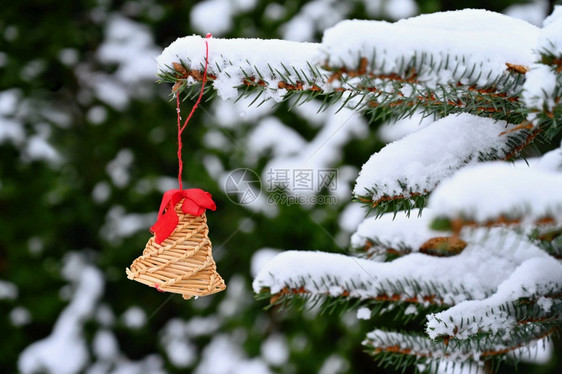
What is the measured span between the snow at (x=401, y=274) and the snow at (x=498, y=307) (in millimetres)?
61

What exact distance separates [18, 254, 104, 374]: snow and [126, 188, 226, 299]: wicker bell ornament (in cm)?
125

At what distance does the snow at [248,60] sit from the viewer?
574mm

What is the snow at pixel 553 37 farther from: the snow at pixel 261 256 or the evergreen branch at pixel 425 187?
the snow at pixel 261 256

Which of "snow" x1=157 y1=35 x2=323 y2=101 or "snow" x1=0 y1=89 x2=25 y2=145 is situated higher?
"snow" x1=157 y1=35 x2=323 y2=101

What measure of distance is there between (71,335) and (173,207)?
1355 mm

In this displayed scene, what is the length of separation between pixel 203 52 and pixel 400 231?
0.45 meters

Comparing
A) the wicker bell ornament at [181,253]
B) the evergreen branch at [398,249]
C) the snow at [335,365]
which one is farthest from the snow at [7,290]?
the evergreen branch at [398,249]

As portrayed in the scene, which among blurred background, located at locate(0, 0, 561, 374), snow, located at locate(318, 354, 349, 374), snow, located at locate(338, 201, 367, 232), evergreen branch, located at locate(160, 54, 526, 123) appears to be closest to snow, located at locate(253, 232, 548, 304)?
evergreen branch, located at locate(160, 54, 526, 123)

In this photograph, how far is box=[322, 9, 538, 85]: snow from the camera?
0.45m

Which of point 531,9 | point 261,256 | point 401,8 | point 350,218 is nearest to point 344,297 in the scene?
point 350,218

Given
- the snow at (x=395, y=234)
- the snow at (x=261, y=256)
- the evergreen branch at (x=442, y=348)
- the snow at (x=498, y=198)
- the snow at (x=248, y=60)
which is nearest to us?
the snow at (x=498, y=198)

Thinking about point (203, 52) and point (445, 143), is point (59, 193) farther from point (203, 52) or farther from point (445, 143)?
point (445, 143)

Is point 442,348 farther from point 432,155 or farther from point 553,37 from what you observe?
point 553,37

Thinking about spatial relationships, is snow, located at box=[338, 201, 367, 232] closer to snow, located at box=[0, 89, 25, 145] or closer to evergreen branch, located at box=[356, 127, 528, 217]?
evergreen branch, located at box=[356, 127, 528, 217]
